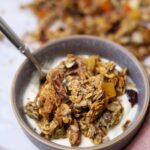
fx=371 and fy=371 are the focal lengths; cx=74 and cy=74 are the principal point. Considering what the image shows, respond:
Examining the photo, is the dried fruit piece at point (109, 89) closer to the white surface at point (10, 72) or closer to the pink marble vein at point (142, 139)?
the pink marble vein at point (142, 139)

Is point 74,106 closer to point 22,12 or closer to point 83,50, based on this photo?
point 83,50

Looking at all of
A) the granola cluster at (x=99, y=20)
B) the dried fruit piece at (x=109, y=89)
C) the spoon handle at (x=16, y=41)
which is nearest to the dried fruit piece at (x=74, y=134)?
the dried fruit piece at (x=109, y=89)

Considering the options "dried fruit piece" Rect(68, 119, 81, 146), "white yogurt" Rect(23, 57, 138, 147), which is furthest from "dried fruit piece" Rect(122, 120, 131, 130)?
"dried fruit piece" Rect(68, 119, 81, 146)

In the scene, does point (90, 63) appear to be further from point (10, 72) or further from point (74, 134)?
point (10, 72)

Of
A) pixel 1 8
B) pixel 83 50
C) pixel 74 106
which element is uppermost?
pixel 1 8

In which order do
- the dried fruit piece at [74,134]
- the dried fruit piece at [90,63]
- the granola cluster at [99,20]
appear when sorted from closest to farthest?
1. the dried fruit piece at [74,134]
2. the dried fruit piece at [90,63]
3. the granola cluster at [99,20]

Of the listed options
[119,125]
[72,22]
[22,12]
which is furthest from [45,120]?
[22,12]
